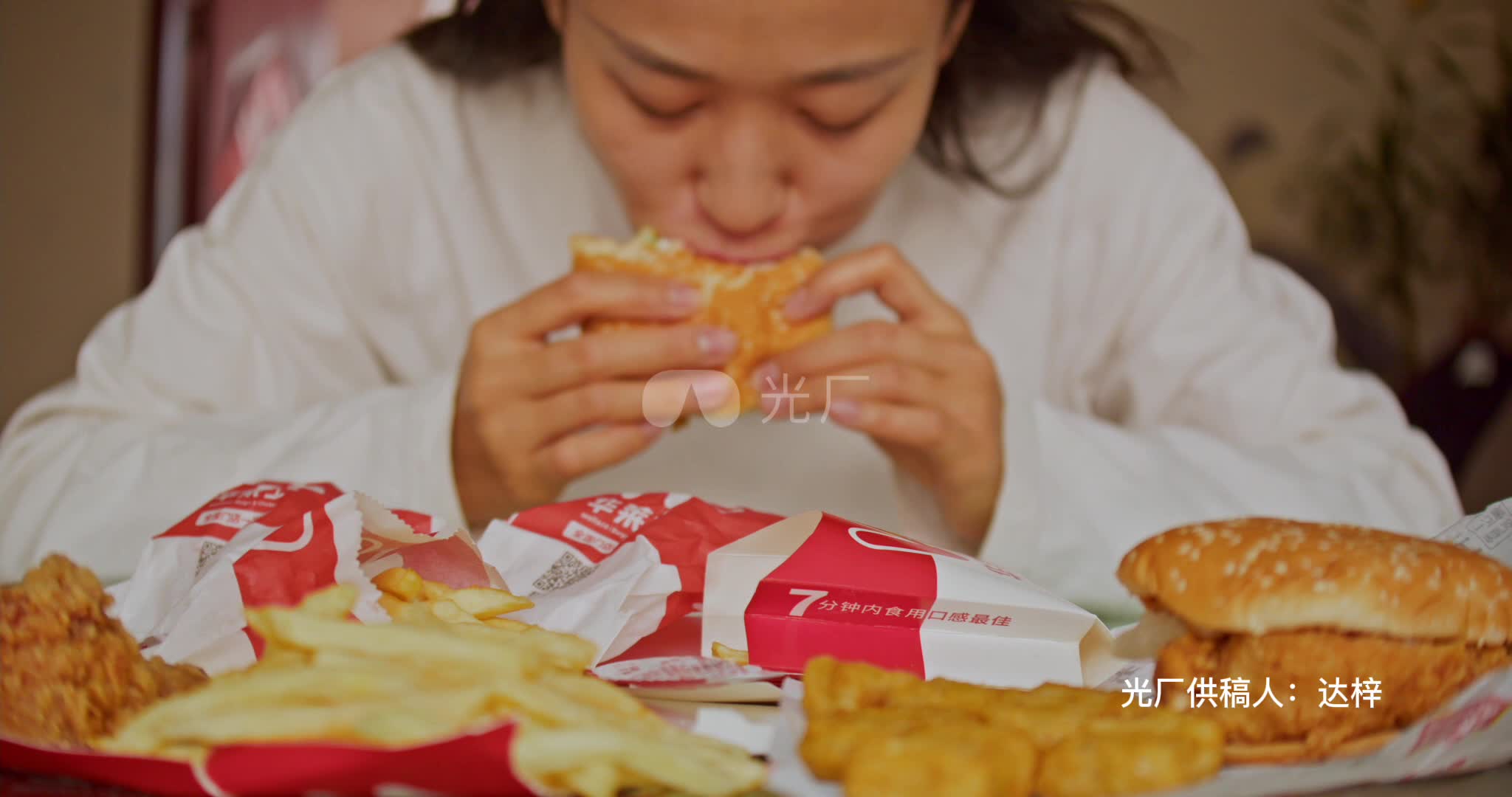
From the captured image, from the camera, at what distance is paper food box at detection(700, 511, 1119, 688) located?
839 millimetres

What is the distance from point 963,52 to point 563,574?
118 cm

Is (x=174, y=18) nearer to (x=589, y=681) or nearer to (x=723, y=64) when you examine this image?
(x=723, y=64)

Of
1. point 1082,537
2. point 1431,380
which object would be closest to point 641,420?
point 1082,537

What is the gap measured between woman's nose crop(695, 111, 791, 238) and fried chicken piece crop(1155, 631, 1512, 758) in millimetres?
773

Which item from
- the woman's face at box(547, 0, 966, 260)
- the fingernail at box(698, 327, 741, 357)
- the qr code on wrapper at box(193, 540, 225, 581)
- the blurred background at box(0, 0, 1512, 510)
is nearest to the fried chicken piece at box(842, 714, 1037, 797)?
the qr code on wrapper at box(193, 540, 225, 581)

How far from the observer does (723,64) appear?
134 centimetres

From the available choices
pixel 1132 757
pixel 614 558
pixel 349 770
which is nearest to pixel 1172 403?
pixel 614 558

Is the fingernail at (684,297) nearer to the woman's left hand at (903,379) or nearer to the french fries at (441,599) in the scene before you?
the woman's left hand at (903,379)

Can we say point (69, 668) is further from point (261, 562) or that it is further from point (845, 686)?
point (845, 686)

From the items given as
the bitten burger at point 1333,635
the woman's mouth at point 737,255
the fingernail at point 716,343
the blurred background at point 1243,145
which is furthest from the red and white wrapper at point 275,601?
the blurred background at point 1243,145

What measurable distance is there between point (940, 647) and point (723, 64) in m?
0.78

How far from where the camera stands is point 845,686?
0.69m

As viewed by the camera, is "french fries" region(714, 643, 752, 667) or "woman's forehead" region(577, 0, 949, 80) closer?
"french fries" region(714, 643, 752, 667)

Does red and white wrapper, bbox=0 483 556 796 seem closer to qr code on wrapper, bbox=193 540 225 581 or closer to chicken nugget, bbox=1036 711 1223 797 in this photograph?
qr code on wrapper, bbox=193 540 225 581
